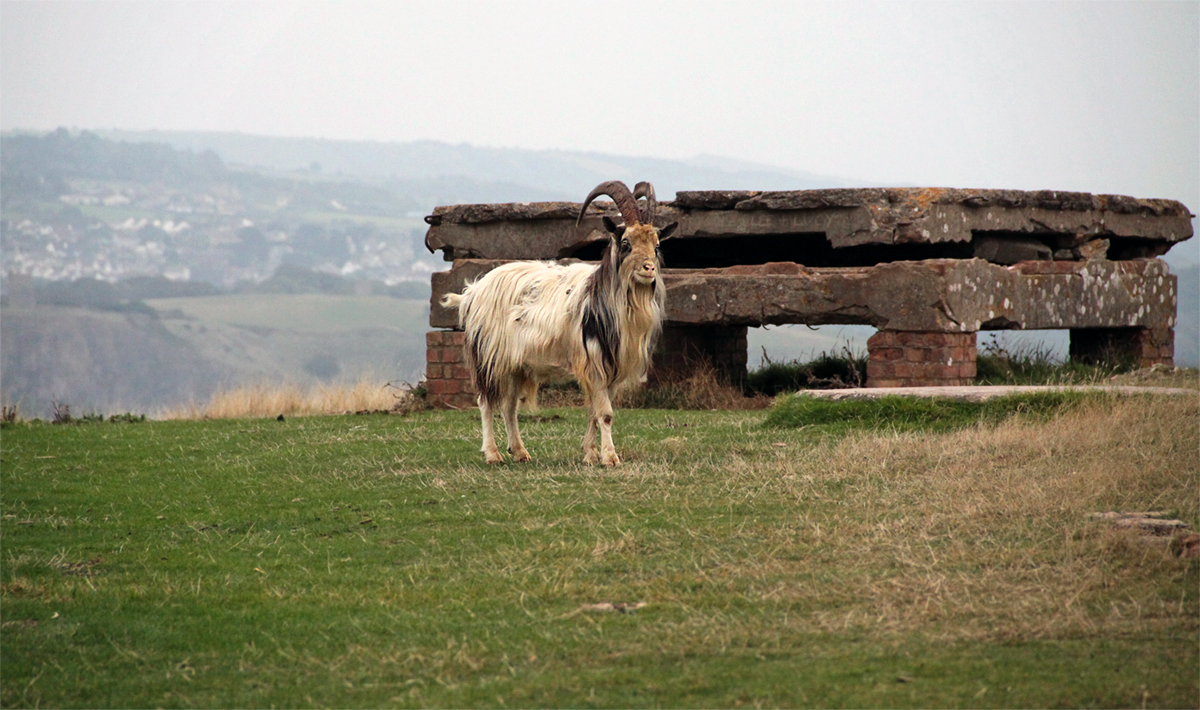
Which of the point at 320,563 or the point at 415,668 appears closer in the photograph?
the point at 415,668

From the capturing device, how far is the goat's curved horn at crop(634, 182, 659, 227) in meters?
10.8

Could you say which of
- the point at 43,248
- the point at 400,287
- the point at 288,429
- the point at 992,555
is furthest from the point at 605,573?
the point at 43,248

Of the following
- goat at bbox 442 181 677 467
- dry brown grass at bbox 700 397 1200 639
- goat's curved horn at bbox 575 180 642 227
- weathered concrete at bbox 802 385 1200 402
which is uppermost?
goat's curved horn at bbox 575 180 642 227

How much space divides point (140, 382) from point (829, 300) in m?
106

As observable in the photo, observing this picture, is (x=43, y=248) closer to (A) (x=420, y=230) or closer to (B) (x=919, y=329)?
(A) (x=420, y=230)

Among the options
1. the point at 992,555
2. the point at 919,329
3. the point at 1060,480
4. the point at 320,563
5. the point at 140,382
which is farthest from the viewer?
the point at 140,382

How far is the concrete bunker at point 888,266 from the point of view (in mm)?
14438

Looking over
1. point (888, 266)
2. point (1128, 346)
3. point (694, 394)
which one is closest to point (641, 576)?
point (888, 266)

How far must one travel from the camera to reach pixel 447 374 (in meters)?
16.9

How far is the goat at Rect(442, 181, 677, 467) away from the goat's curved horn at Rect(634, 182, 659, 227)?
1 centimetres

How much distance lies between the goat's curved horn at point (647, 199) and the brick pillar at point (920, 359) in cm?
446

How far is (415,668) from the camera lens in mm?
5340

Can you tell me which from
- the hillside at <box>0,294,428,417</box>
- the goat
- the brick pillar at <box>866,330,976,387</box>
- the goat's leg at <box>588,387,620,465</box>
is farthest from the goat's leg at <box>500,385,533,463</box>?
the hillside at <box>0,294,428,417</box>

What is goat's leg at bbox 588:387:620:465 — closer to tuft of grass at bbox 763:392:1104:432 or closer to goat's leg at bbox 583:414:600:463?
goat's leg at bbox 583:414:600:463
